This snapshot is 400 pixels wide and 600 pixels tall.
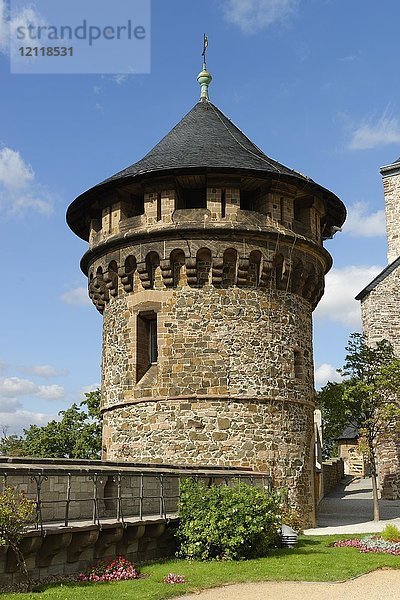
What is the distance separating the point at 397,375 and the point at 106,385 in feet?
29.7

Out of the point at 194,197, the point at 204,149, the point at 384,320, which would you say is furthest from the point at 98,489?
the point at 384,320

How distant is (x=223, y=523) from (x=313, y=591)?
2.86 m

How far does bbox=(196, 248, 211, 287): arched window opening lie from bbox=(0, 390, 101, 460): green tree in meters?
13.5

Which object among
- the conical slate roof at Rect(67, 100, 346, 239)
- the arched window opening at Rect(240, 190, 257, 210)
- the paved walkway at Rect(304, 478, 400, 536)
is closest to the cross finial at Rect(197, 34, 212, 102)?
the conical slate roof at Rect(67, 100, 346, 239)

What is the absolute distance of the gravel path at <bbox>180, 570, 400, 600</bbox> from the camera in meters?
9.33

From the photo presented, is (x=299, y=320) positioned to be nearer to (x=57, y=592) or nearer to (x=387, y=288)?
(x=57, y=592)

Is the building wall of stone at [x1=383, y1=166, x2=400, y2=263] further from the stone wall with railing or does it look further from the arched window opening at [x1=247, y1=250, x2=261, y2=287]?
the stone wall with railing

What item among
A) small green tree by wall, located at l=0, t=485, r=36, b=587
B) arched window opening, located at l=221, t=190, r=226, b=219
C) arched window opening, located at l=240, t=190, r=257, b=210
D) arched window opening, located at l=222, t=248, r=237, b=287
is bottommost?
small green tree by wall, located at l=0, t=485, r=36, b=587

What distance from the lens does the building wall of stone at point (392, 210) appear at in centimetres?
3628

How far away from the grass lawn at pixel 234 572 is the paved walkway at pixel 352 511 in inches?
199

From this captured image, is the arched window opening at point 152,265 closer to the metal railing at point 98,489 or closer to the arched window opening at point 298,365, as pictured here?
the arched window opening at point 298,365

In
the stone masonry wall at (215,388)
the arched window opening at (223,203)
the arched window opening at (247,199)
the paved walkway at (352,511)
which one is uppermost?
the arched window opening at (247,199)

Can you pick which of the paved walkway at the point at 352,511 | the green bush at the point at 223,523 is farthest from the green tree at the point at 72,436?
the green bush at the point at 223,523

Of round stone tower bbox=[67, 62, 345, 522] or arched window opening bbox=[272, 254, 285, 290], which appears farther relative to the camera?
arched window opening bbox=[272, 254, 285, 290]
